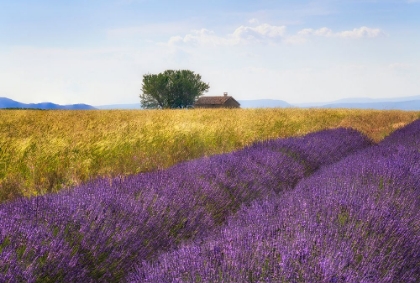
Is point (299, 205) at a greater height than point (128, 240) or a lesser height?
greater

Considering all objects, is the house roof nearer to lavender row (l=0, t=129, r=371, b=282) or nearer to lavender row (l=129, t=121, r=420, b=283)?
lavender row (l=0, t=129, r=371, b=282)

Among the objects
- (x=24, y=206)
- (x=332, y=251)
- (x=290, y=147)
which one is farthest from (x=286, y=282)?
(x=290, y=147)

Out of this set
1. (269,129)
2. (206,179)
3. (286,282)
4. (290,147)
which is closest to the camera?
(286,282)

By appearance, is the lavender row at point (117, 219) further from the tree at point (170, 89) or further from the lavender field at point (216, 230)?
the tree at point (170, 89)

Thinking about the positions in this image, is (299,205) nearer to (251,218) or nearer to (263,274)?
(251,218)

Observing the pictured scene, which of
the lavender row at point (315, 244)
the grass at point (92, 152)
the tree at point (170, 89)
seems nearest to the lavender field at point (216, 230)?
the lavender row at point (315, 244)

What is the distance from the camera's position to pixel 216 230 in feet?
9.77

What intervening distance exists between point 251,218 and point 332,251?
0.80 m

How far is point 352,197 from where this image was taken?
2.89 meters

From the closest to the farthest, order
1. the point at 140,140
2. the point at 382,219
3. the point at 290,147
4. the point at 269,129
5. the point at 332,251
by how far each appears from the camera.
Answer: the point at 332,251 → the point at 382,219 → the point at 290,147 → the point at 140,140 → the point at 269,129

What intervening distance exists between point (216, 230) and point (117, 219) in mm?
656

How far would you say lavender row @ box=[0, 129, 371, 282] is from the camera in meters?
2.27

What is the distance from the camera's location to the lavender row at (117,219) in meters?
2.27

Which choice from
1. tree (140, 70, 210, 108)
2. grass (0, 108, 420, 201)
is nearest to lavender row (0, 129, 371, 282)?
grass (0, 108, 420, 201)
